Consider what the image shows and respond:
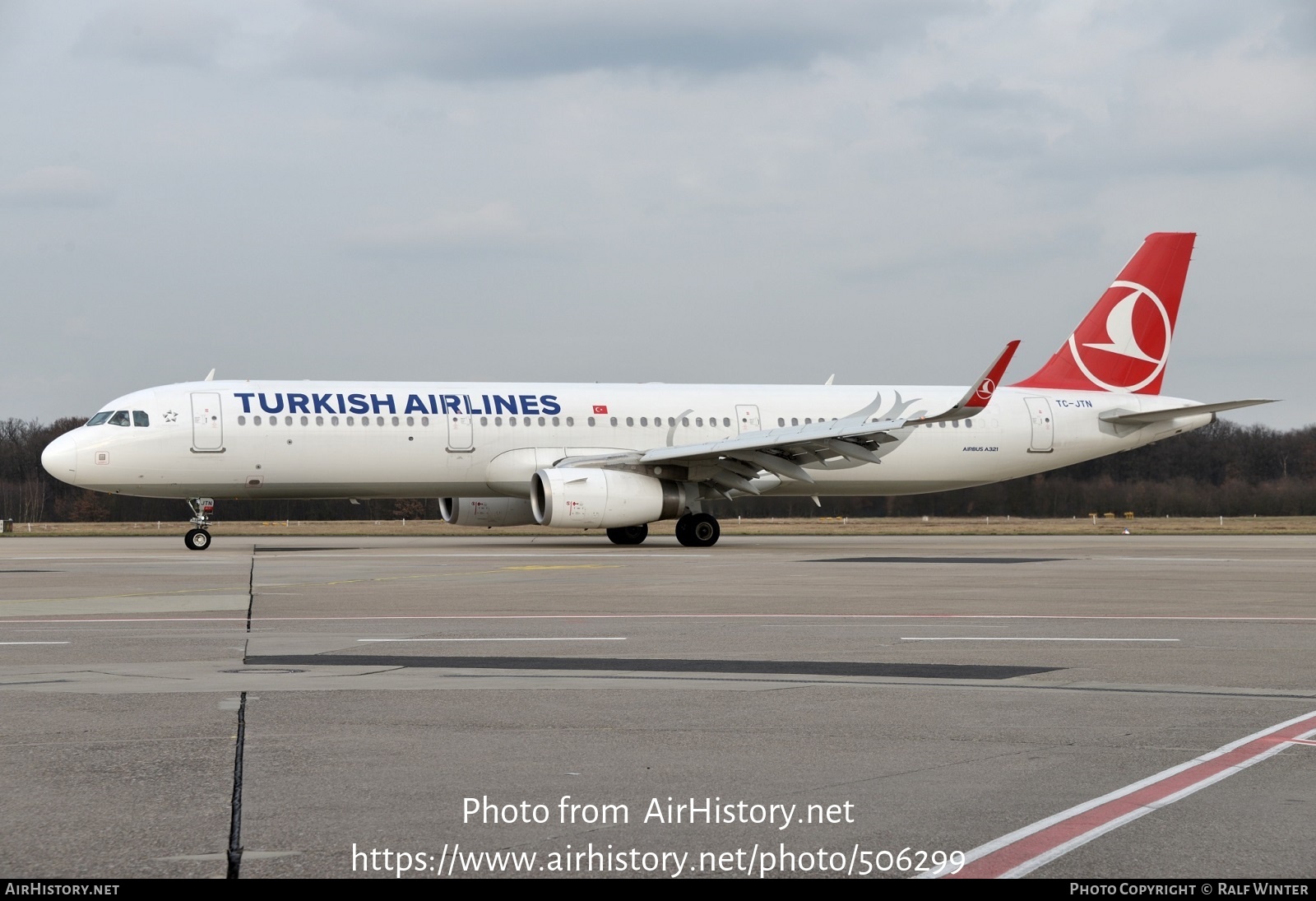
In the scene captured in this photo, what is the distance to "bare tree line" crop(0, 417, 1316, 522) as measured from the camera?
52.5m

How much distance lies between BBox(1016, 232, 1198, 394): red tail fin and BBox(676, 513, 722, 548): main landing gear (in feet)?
32.6

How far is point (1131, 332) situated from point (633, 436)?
1349 centimetres

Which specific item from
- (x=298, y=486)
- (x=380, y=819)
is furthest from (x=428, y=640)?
(x=298, y=486)

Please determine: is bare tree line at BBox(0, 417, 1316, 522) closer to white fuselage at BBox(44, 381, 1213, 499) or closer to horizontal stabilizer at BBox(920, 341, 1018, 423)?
white fuselage at BBox(44, 381, 1213, 499)

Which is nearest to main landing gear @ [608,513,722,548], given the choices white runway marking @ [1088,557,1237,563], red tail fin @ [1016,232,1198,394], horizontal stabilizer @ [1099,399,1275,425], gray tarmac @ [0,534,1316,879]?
white runway marking @ [1088,557,1237,563]

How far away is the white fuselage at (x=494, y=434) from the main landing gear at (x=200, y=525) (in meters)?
0.37

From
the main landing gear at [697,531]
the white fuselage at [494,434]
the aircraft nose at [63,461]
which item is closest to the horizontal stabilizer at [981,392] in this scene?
the white fuselage at [494,434]

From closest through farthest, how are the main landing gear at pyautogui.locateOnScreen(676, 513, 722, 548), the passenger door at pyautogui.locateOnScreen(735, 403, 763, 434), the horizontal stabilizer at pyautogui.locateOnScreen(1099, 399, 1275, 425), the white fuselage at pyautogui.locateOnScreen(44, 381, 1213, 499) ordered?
the white fuselage at pyautogui.locateOnScreen(44, 381, 1213, 499)
the main landing gear at pyautogui.locateOnScreen(676, 513, 722, 548)
the passenger door at pyautogui.locateOnScreen(735, 403, 763, 434)
the horizontal stabilizer at pyautogui.locateOnScreen(1099, 399, 1275, 425)

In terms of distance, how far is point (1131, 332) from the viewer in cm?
3541

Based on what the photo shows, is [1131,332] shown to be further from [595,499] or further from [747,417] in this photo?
[595,499]

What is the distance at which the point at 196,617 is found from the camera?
1328cm

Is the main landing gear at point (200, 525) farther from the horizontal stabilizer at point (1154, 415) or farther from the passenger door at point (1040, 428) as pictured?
the horizontal stabilizer at point (1154, 415)

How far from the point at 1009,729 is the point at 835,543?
27704 mm

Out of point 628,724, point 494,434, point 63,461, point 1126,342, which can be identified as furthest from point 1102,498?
point 628,724
